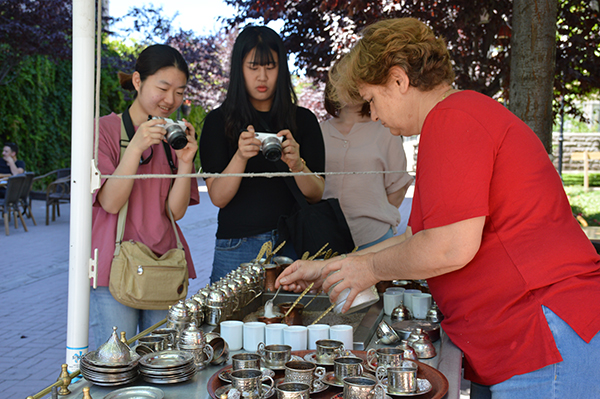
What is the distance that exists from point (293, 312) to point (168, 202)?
71 cm

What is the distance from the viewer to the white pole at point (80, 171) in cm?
159

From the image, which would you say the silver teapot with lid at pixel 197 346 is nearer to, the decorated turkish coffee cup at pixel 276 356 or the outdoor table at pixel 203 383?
the outdoor table at pixel 203 383

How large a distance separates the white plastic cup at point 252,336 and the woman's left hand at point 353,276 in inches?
8.6

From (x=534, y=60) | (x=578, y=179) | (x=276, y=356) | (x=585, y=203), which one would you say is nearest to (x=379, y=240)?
(x=534, y=60)

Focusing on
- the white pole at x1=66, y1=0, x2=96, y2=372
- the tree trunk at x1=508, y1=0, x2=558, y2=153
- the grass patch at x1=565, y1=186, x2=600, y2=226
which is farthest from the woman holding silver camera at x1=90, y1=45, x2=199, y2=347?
the grass patch at x1=565, y1=186, x2=600, y2=226

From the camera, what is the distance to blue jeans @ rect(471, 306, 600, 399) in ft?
4.20

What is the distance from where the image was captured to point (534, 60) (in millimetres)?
3506

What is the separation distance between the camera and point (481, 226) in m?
1.26

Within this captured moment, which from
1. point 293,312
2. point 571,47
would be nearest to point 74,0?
point 293,312

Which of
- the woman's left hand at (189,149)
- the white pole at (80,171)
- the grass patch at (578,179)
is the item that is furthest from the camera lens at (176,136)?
the grass patch at (578,179)

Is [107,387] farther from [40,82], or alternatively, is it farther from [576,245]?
[40,82]

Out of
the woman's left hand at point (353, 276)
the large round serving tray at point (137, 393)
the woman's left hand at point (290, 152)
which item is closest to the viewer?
the large round serving tray at point (137, 393)

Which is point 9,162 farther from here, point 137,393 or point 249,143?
point 137,393

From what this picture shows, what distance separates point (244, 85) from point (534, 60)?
80.2 inches
